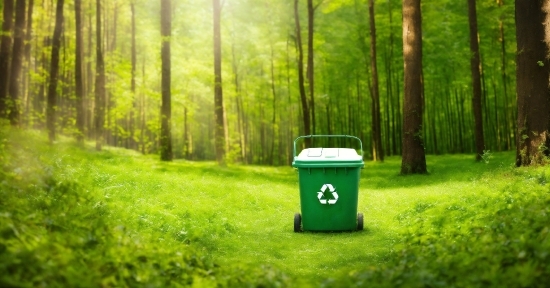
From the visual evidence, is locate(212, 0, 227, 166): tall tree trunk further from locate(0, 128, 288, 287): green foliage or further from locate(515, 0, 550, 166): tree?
locate(0, 128, 288, 287): green foliage

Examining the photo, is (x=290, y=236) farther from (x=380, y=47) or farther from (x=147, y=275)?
(x=380, y=47)

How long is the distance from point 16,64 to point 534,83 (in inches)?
781

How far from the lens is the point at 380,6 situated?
32.2 m

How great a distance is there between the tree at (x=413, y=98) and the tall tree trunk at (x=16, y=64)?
51.3ft

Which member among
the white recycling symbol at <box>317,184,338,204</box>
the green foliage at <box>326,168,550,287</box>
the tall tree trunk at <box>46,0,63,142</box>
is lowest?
the green foliage at <box>326,168,550,287</box>

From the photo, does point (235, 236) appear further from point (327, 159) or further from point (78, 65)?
point (78, 65)

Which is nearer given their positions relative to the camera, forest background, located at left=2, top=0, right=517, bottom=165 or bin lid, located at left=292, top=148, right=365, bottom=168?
bin lid, located at left=292, top=148, right=365, bottom=168

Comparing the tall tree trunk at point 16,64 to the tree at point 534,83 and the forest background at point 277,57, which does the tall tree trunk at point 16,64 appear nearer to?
the forest background at point 277,57

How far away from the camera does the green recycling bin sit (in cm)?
848

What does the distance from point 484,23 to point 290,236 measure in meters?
27.2

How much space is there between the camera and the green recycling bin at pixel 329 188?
848cm

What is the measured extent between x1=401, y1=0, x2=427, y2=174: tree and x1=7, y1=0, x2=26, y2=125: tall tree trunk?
51.3 feet

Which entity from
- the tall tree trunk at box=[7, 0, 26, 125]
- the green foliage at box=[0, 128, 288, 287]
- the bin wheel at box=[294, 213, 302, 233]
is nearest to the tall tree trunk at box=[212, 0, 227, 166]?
the tall tree trunk at box=[7, 0, 26, 125]

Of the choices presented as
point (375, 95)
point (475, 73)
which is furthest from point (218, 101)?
point (475, 73)
